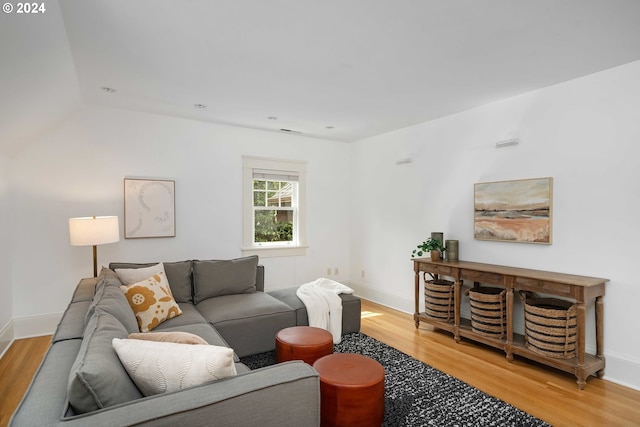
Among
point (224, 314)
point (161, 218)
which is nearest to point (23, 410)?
point (224, 314)

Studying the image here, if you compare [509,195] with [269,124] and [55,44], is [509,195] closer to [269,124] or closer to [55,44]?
[269,124]

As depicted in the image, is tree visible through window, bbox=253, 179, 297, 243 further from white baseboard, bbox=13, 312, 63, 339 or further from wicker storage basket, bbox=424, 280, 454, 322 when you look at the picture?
white baseboard, bbox=13, 312, 63, 339

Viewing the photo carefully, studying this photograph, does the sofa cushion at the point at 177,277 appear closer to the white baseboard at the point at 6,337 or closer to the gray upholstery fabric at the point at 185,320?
the gray upholstery fabric at the point at 185,320

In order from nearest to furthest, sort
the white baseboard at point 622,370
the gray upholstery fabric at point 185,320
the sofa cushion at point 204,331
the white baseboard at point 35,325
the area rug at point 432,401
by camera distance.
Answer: the area rug at point 432,401
the sofa cushion at point 204,331
the white baseboard at point 622,370
the gray upholstery fabric at point 185,320
the white baseboard at point 35,325

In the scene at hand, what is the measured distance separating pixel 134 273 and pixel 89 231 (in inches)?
26.1

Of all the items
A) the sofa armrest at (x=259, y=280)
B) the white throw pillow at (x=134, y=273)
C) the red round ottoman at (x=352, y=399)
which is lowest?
the red round ottoman at (x=352, y=399)

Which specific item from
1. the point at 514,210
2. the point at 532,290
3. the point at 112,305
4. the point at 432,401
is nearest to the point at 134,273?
the point at 112,305

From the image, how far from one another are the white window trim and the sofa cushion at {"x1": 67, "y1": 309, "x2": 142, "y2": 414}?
351cm

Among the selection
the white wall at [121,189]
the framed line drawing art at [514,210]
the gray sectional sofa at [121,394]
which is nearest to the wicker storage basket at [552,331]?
the framed line drawing art at [514,210]

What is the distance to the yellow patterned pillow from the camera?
2859mm

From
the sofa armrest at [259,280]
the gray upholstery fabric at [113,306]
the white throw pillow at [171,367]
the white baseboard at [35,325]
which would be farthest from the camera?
the sofa armrest at [259,280]

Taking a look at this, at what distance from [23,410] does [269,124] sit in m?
4.16

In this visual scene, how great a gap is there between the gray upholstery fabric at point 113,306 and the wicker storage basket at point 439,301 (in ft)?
9.92

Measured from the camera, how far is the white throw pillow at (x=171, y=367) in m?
1.41
